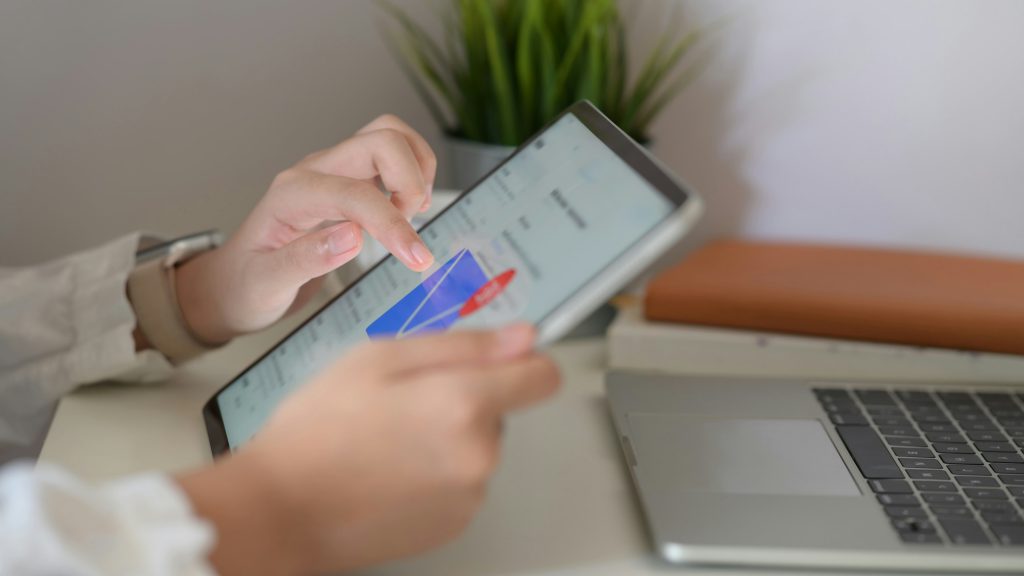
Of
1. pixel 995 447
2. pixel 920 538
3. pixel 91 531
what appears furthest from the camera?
pixel 995 447

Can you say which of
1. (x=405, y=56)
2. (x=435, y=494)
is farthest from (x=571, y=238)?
(x=405, y=56)

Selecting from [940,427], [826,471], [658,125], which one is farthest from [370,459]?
[658,125]

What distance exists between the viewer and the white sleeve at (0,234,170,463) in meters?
0.62

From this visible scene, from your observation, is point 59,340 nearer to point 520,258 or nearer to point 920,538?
point 520,258

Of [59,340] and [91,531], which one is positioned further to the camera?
[59,340]

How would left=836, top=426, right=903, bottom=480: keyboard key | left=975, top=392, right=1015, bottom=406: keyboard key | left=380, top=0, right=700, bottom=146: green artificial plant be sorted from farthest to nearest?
left=380, top=0, right=700, bottom=146: green artificial plant → left=975, top=392, right=1015, bottom=406: keyboard key → left=836, top=426, right=903, bottom=480: keyboard key

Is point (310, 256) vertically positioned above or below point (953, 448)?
above

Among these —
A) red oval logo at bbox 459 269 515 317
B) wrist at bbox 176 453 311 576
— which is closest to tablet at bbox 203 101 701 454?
red oval logo at bbox 459 269 515 317

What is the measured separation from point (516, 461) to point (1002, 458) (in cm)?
26

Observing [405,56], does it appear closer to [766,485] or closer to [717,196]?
[717,196]

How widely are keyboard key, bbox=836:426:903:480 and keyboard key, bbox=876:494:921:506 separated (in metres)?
0.02

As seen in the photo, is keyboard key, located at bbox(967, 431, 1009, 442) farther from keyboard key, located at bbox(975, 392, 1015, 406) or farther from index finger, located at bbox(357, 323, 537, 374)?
index finger, located at bbox(357, 323, 537, 374)

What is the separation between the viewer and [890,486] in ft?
1.68

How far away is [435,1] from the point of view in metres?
0.86
